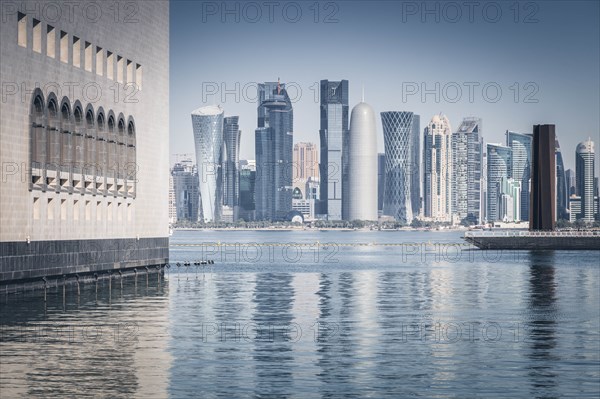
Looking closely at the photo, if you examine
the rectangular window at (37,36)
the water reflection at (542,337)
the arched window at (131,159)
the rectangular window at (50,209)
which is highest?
the rectangular window at (37,36)

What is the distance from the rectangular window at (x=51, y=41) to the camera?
8169 centimetres

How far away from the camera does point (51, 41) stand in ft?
270

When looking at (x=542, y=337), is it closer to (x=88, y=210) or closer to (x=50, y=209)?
(x=50, y=209)

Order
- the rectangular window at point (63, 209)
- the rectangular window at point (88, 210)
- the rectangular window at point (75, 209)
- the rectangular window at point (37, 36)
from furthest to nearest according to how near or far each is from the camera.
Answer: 1. the rectangular window at point (88, 210)
2. the rectangular window at point (75, 209)
3. the rectangular window at point (63, 209)
4. the rectangular window at point (37, 36)

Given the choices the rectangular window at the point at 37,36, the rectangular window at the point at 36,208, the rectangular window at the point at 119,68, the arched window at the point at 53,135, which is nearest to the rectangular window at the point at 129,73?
the rectangular window at the point at 119,68

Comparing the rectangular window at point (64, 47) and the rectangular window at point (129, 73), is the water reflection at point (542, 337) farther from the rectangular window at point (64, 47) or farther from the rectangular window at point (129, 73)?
the rectangular window at point (129, 73)

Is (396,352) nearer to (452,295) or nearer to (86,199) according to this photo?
(452,295)

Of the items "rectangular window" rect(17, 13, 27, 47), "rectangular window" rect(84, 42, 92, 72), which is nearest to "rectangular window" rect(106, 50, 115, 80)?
"rectangular window" rect(84, 42, 92, 72)

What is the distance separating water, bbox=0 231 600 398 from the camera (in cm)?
3997

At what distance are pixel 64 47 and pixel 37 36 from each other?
17.6 ft

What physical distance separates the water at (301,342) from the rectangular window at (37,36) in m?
15.2

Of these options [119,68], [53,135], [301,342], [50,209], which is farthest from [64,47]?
[301,342]

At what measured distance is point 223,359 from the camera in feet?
153

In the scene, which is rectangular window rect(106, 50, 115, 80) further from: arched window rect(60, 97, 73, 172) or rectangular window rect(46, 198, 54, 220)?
rectangular window rect(46, 198, 54, 220)
